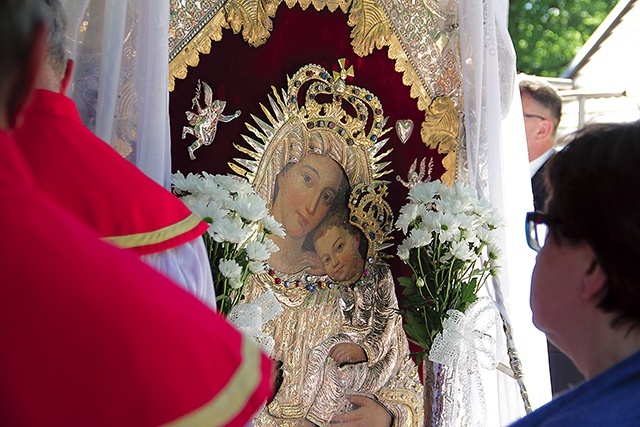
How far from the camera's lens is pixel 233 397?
0.78 metres

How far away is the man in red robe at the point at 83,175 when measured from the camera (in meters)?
1.65

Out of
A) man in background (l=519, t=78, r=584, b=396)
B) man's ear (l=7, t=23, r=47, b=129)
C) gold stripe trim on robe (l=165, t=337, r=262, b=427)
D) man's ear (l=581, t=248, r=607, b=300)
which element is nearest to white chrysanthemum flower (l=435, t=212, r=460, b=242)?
man in background (l=519, t=78, r=584, b=396)

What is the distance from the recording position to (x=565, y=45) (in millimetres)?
16734

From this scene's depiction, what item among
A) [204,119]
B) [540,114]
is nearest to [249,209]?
[204,119]

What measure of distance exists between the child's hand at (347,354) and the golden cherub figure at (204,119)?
2.50 ft

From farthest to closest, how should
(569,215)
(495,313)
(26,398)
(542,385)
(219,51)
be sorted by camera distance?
1. (542,385)
2. (495,313)
3. (219,51)
4. (569,215)
5. (26,398)

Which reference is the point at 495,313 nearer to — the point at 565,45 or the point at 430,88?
the point at 430,88

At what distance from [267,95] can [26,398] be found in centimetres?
204

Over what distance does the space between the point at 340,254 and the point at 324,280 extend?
102mm

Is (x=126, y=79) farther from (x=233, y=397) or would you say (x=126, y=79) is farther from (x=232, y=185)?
(x=233, y=397)

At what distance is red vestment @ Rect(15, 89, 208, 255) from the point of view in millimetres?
1654

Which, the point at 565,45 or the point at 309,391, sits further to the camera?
the point at 565,45

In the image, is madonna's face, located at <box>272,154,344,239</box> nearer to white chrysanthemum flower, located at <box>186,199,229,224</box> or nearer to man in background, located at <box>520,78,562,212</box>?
white chrysanthemum flower, located at <box>186,199,229,224</box>

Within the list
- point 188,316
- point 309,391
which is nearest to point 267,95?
point 309,391
